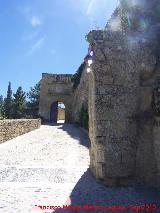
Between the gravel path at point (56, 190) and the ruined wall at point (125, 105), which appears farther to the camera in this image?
the ruined wall at point (125, 105)

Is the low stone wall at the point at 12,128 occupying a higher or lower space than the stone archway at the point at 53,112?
lower

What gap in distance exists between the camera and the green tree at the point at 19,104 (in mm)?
34237

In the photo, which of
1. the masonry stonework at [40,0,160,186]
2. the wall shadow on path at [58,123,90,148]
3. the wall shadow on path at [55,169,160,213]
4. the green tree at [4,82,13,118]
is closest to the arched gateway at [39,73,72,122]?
the green tree at [4,82,13,118]

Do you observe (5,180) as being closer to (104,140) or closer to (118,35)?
(104,140)

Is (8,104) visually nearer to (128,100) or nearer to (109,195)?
(128,100)

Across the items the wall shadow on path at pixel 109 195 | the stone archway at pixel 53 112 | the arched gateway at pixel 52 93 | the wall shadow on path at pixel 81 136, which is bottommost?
the wall shadow on path at pixel 109 195

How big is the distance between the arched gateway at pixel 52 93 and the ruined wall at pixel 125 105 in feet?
Answer: 84.5

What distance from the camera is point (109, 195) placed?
4391 mm

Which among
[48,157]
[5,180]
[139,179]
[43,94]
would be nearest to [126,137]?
[139,179]

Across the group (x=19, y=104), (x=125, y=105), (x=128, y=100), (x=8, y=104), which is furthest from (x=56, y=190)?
(x=8, y=104)

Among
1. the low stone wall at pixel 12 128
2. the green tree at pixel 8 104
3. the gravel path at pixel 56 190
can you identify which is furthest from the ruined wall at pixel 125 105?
the green tree at pixel 8 104

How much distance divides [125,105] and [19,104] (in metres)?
31.0

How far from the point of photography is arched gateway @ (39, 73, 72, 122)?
31031 millimetres

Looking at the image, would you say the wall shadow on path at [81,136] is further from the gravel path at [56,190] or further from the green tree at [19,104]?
the green tree at [19,104]
